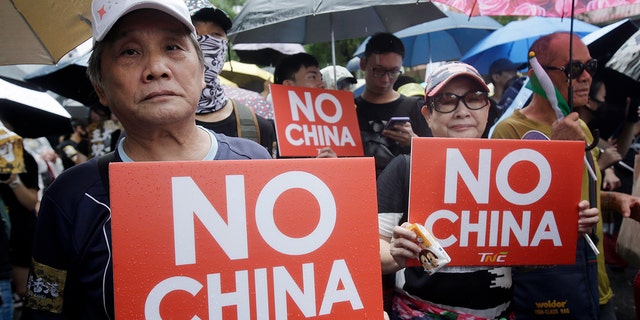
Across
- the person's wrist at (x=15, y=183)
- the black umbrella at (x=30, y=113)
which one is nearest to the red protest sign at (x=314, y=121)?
the black umbrella at (x=30, y=113)

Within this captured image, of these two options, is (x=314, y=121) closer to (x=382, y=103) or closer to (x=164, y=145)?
(x=382, y=103)

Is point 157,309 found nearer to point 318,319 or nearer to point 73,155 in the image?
point 318,319

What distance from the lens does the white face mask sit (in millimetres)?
2879

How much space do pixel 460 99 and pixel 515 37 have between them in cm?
434

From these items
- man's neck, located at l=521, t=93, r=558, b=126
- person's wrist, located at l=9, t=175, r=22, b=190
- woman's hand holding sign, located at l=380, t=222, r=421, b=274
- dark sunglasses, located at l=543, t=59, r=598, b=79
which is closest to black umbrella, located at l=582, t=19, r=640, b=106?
dark sunglasses, located at l=543, t=59, r=598, b=79

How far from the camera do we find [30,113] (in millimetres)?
4258

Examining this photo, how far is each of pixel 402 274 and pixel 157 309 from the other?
120cm

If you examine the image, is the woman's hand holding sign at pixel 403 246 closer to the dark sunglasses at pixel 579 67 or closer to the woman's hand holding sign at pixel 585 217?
the woman's hand holding sign at pixel 585 217

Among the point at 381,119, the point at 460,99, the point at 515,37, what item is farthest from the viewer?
the point at 515,37

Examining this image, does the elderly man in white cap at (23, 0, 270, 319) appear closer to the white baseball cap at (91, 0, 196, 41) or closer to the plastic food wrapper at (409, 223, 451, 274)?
the white baseball cap at (91, 0, 196, 41)

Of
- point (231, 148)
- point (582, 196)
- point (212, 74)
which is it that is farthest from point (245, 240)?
point (582, 196)

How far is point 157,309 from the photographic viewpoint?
53.2 inches

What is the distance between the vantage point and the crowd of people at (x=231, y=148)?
1.51 metres

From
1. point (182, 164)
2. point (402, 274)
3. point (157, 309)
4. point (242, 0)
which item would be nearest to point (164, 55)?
point (182, 164)
